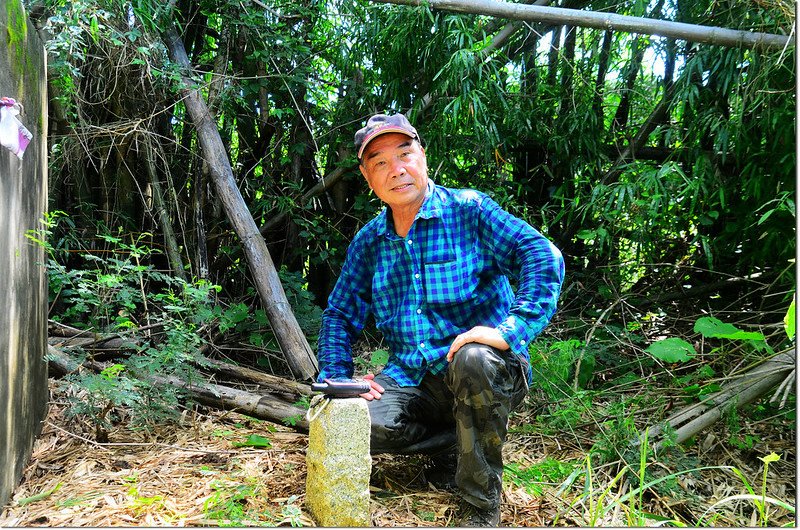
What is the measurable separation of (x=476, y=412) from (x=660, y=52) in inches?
123

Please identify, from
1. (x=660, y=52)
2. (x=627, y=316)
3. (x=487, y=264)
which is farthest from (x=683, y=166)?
(x=487, y=264)

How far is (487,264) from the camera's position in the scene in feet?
8.05

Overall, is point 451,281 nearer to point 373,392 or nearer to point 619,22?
point 373,392

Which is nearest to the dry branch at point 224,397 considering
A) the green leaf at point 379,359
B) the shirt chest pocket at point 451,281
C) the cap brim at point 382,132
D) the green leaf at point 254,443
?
the green leaf at point 254,443

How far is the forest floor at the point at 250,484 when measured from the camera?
214cm

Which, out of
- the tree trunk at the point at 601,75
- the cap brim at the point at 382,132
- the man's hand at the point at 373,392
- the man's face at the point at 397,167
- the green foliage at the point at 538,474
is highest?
the tree trunk at the point at 601,75

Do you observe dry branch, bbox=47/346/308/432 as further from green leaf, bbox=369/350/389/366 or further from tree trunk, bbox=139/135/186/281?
tree trunk, bbox=139/135/186/281

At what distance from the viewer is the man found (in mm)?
2184

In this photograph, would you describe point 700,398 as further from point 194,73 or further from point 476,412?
point 194,73

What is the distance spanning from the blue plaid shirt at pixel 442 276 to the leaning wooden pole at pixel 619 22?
1.68 metres

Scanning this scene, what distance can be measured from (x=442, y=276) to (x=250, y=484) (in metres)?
1.09

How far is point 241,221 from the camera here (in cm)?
410

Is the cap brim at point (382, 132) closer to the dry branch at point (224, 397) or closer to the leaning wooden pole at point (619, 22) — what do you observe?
the dry branch at point (224, 397)

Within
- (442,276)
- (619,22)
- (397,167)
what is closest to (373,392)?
(442,276)
